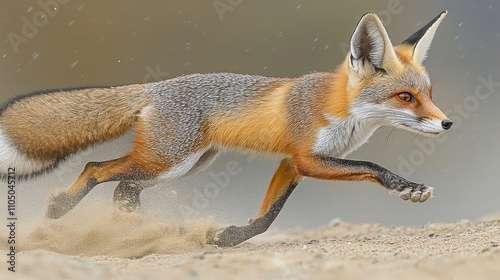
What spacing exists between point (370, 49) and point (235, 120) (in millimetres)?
1164

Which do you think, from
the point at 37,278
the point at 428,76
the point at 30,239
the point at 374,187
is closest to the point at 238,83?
the point at 428,76

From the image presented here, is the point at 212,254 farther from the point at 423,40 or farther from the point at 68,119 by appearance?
the point at 423,40

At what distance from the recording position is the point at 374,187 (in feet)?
34.6

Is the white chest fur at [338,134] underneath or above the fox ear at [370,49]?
underneath

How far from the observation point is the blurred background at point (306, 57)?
10.2 m

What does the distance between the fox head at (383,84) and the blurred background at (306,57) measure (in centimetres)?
455

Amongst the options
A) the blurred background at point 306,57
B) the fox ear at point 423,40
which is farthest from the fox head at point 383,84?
the blurred background at point 306,57

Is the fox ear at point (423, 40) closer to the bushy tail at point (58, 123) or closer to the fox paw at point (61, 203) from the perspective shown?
the bushy tail at point (58, 123)

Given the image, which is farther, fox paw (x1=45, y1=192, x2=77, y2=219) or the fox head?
fox paw (x1=45, y1=192, x2=77, y2=219)

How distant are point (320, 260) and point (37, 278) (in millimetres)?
1489

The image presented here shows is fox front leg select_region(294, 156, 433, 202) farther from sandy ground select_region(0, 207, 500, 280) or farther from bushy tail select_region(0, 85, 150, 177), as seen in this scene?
bushy tail select_region(0, 85, 150, 177)

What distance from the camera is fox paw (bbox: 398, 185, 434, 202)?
476cm

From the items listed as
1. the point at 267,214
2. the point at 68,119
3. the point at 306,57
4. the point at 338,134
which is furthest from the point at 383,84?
the point at 306,57

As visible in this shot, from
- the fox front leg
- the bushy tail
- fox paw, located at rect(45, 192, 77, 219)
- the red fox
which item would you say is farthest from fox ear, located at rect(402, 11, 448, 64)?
fox paw, located at rect(45, 192, 77, 219)
